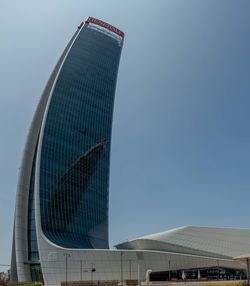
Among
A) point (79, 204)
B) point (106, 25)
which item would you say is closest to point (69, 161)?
point (79, 204)

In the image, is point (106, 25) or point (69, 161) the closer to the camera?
point (69, 161)

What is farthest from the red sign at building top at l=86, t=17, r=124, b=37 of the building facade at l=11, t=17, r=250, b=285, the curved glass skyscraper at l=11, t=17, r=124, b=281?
the building facade at l=11, t=17, r=250, b=285

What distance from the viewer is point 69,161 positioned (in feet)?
326

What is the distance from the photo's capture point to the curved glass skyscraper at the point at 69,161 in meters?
88.5

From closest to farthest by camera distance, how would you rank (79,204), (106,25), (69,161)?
(79,204) → (69,161) → (106,25)

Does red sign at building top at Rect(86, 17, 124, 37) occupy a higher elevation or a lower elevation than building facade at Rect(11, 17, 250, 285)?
higher

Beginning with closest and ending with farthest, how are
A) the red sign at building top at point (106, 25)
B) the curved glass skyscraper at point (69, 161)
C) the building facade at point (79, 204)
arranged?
the building facade at point (79, 204), the curved glass skyscraper at point (69, 161), the red sign at building top at point (106, 25)

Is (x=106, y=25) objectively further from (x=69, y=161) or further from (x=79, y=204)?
(x=79, y=204)

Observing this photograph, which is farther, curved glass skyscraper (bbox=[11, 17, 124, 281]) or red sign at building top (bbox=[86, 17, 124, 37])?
red sign at building top (bbox=[86, 17, 124, 37])

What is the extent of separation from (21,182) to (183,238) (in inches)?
1494

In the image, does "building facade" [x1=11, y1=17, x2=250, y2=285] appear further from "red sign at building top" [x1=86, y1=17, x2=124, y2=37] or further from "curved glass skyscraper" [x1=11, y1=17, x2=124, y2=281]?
"red sign at building top" [x1=86, y1=17, x2=124, y2=37]

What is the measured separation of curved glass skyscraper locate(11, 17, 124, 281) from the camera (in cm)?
8850

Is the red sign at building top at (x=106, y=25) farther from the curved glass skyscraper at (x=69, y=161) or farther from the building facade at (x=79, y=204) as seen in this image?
the building facade at (x=79, y=204)

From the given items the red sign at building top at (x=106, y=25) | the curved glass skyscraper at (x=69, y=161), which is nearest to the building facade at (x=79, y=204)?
the curved glass skyscraper at (x=69, y=161)
